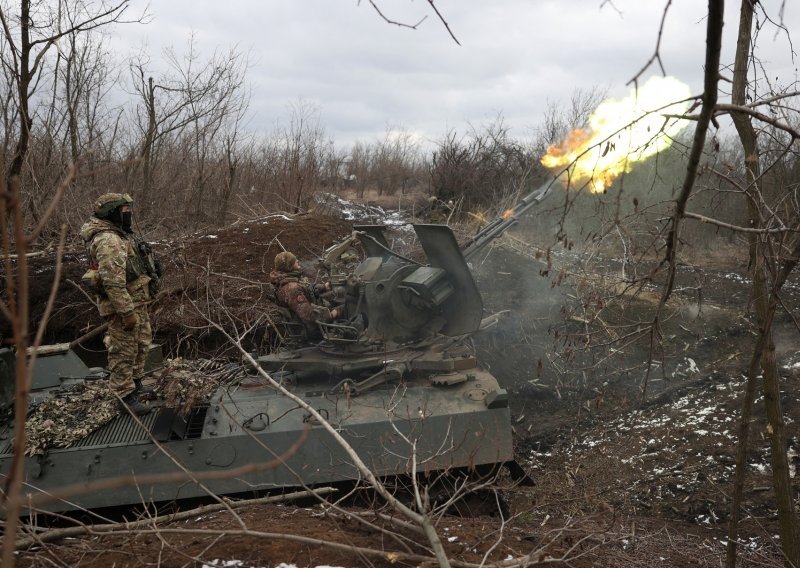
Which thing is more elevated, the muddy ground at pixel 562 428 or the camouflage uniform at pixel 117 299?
the camouflage uniform at pixel 117 299

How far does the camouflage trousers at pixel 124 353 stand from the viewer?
237 inches

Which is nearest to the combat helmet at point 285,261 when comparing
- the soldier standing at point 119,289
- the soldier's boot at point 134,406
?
the soldier standing at point 119,289

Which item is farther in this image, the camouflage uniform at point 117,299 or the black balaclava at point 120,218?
the black balaclava at point 120,218

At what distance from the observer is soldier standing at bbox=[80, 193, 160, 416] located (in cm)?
600

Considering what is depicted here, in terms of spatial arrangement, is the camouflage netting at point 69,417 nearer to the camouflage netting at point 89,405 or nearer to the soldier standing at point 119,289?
the camouflage netting at point 89,405

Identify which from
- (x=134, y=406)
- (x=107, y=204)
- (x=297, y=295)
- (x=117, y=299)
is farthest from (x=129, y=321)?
(x=297, y=295)

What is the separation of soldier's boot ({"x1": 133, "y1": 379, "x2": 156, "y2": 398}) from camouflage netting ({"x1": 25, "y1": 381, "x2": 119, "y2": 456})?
242 millimetres

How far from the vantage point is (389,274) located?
267 inches

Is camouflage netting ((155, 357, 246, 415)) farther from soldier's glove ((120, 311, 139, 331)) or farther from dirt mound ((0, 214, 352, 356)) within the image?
dirt mound ((0, 214, 352, 356))

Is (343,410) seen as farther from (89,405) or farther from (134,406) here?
(89,405)

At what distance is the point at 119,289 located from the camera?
19.7ft

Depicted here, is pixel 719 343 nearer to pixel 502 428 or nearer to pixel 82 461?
pixel 502 428

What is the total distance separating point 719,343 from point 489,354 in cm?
371

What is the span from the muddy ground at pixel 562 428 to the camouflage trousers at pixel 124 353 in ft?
2.22
